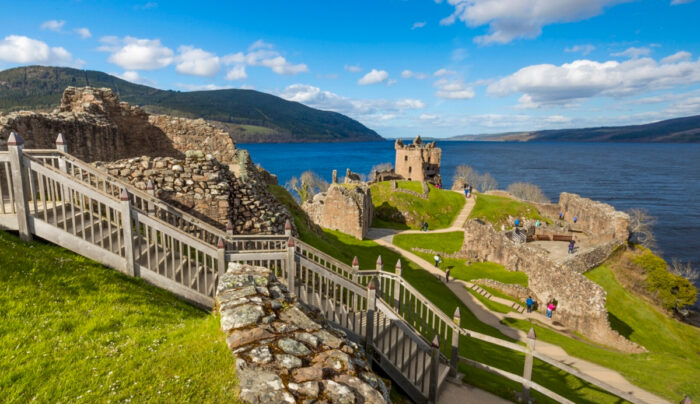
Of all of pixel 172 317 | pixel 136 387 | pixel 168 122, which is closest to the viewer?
pixel 136 387

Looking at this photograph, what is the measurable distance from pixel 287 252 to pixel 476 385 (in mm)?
8779

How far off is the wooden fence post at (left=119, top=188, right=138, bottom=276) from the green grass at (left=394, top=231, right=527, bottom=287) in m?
32.8

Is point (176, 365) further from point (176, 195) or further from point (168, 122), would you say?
point (168, 122)

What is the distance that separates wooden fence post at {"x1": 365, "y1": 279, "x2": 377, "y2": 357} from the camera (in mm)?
9979

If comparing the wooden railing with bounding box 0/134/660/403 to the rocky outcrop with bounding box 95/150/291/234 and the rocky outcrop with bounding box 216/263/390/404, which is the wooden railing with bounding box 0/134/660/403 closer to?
the rocky outcrop with bounding box 95/150/291/234

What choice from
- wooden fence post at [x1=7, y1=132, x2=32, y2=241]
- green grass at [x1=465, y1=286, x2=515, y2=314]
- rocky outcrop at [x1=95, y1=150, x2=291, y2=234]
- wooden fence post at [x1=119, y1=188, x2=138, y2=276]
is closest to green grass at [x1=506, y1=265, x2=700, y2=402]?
green grass at [x1=465, y1=286, x2=515, y2=314]

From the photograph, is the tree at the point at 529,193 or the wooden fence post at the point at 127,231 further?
the tree at the point at 529,193

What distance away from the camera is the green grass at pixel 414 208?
5597cm

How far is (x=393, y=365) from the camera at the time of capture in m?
10.6

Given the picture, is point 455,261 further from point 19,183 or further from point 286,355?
point 19,183

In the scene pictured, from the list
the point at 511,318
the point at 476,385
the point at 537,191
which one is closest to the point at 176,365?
the point at 476,385

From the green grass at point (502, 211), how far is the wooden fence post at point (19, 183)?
54283mm

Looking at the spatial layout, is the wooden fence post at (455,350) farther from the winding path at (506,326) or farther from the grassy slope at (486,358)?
the grassy slope at (486,358)

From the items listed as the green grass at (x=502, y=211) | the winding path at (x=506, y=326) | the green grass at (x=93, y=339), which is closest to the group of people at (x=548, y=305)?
the winding path at (x=506, y=326)
